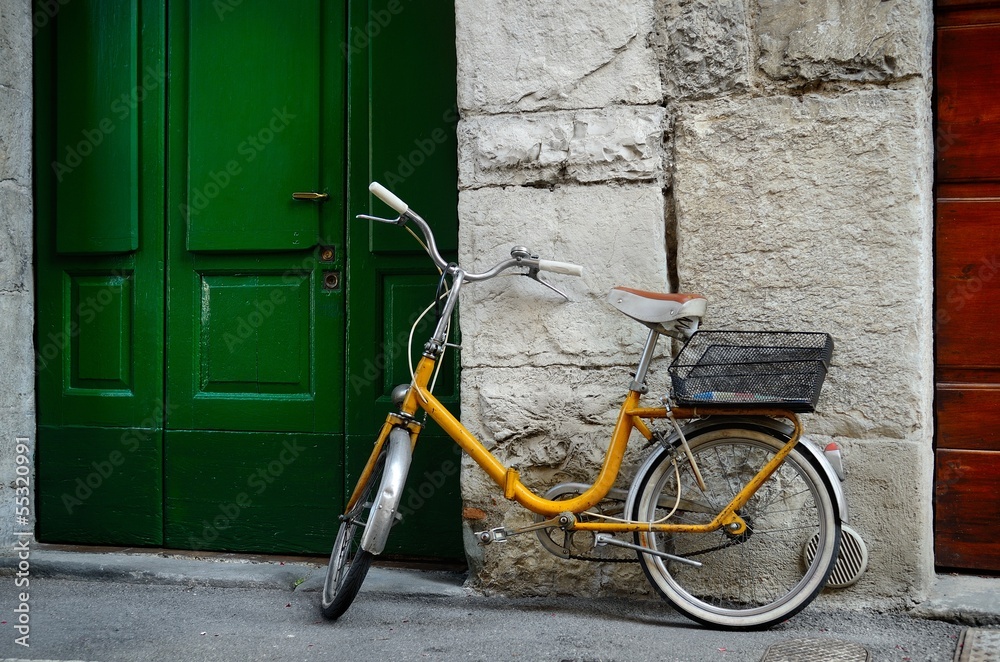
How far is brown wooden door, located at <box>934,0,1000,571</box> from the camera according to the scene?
2920 millimetres

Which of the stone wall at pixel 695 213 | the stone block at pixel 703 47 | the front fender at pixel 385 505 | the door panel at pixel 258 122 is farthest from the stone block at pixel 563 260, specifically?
the door panel at pixel 258 122

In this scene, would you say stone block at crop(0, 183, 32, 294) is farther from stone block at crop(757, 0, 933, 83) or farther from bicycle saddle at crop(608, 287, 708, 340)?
stone block at crop(757, 0, 933, 83)

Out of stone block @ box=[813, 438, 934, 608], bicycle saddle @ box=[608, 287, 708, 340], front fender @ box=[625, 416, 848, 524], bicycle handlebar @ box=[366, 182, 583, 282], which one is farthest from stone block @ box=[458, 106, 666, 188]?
stone block @ box=[813, 438, 934, 608]

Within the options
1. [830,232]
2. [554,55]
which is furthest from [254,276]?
[830,232]

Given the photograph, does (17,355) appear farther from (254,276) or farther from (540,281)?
(540,281)

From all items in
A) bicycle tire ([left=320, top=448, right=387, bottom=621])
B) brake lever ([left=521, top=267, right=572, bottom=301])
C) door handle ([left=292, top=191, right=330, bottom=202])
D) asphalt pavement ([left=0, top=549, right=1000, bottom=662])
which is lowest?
asphalt pavement ([left=0, top=549, right=1000, bottom=662])

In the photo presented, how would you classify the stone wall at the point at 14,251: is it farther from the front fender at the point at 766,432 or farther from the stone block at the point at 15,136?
the front fender at the point at 766,432

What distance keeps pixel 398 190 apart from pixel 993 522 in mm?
2435

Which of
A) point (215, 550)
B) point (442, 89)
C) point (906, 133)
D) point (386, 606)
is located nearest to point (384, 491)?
point (386, 606)

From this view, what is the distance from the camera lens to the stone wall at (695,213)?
110 inches

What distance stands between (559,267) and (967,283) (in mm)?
1388

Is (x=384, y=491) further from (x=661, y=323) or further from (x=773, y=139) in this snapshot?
(x=773, y=139)

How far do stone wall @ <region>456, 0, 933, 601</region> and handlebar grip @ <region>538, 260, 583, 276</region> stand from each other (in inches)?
8.2

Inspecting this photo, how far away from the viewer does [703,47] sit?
2.93 m
